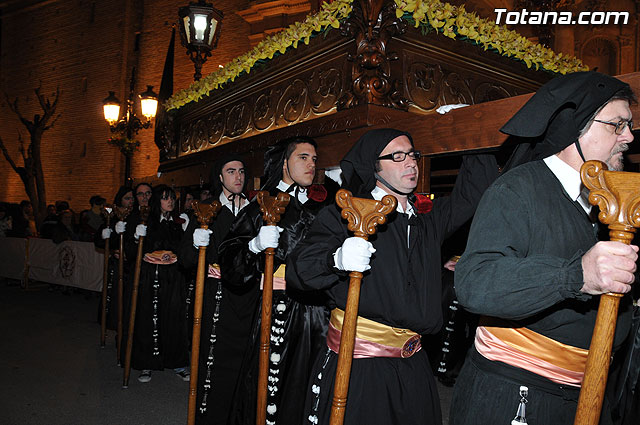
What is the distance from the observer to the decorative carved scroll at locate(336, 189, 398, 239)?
7.69 ft

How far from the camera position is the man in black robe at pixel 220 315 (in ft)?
14.4

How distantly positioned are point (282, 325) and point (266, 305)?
0.43 meters

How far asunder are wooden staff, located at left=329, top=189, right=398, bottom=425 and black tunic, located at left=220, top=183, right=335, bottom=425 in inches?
48.4

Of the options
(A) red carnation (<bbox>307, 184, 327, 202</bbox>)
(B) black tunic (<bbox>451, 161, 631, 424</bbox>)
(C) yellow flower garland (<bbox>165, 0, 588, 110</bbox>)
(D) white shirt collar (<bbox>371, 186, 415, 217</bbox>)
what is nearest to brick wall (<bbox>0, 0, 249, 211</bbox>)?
(C) yellow flower garland (<bbox>165, 0, 588, 110</bbox>)

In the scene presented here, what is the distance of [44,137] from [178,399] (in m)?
23.0

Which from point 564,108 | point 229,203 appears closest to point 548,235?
point 564,108

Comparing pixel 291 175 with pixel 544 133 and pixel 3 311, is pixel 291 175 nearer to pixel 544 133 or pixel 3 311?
pixel 544 133

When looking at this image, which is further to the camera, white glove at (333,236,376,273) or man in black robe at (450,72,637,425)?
white glove at (333,236,376,273)

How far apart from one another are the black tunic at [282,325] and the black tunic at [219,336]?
1.52ft

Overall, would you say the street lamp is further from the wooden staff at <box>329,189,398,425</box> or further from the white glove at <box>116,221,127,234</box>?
the wooden staff at <box>329,189,398,425</box>

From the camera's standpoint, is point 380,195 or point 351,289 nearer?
point 351,289

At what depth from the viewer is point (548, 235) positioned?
179 cm

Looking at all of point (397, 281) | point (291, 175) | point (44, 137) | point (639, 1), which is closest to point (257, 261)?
point (291, 175)

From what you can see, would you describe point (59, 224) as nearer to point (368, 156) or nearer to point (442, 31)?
point (442, 31)
